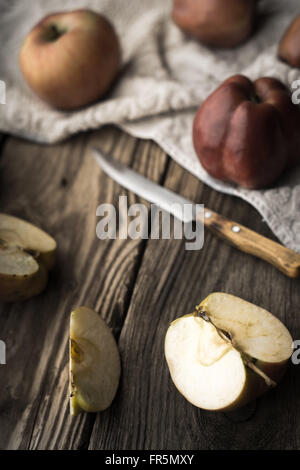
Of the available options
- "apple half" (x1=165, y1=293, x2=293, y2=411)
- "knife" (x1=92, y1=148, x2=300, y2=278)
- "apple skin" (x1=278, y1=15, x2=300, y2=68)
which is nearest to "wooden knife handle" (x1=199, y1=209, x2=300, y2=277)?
"knife" (x1=92, y1=148, x2=300, y2=278)

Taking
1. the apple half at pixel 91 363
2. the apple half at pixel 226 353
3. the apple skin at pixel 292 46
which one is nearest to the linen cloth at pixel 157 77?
the apple skin at pixel 292 46

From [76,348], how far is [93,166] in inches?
17.0

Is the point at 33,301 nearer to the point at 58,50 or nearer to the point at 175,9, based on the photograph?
the point at 58,50

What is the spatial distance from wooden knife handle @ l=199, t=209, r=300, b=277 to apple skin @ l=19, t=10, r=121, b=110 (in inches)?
15.8

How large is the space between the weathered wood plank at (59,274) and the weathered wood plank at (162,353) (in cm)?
4

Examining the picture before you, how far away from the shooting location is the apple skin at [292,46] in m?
0.92

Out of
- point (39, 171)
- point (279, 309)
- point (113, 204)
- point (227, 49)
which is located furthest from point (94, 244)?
point (227, 49)

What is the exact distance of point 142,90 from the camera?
1.01 metres

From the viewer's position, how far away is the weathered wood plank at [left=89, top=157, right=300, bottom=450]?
2.14ft

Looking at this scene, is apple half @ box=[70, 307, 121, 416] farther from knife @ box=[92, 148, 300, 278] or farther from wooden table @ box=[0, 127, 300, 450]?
knife @ box=[92, 148, 300, 278]

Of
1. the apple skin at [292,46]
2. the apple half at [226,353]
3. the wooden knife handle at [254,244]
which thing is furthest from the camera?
the apple skin at [292,46]

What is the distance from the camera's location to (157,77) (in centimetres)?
104

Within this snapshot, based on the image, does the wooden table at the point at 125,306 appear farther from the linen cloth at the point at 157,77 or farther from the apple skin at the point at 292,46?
the apple skin at the point at 292,46

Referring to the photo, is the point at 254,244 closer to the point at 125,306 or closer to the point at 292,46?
the point at 125,306
